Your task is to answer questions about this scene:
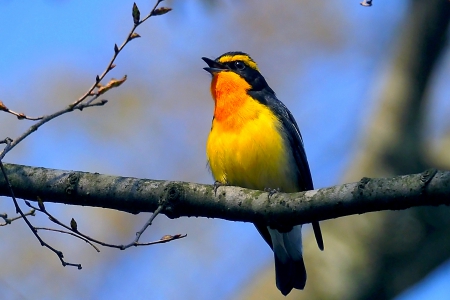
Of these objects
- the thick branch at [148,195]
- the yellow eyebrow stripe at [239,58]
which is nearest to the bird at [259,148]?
the yellow eyebrow stripe at [239,58]

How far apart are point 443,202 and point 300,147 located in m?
3.37

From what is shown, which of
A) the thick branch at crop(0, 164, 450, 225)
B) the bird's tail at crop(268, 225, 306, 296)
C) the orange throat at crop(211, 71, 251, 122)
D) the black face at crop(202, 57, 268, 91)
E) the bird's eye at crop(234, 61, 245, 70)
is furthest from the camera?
the bird's eye at crop(234, 61, 245, 70)

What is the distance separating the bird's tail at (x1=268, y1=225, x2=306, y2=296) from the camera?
7.16m

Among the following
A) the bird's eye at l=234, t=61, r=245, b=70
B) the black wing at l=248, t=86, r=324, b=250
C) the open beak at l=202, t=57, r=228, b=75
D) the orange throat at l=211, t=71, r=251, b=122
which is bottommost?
the black wing at l=248, t=86, r=324, b=250

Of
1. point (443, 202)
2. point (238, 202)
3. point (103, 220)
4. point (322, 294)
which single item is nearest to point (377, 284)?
point (322, 294)

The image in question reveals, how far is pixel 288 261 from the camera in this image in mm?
7320

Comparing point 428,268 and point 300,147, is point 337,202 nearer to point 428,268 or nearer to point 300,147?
point 300,147

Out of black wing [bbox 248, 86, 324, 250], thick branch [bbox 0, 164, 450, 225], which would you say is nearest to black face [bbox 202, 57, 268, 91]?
black wing [bbox 248, 86, 324, 250]

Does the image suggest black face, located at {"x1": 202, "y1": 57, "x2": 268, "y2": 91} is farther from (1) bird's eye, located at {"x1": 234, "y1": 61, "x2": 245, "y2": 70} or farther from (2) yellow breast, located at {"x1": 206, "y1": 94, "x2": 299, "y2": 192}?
(2) yellow breast, located at {"x1": 206, "y1": 94, "x2": 299, "y2": 192}

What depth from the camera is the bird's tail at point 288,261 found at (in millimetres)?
7164

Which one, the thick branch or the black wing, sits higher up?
the thick branch

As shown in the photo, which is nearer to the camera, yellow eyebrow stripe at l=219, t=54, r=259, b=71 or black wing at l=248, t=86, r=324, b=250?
black wing at l=248, t=86, r=324, b=250

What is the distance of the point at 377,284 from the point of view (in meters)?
7.25

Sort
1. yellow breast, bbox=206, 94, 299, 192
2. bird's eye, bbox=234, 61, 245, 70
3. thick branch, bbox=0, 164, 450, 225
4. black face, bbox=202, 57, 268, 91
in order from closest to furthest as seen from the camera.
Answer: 1. thick branch, bbox=0, 164, 450, 225
2. yellow breast, bbox=206, 94, 299, 192
3. black face, bbox=202, 57, 268, 91
4. bird's eye, bbox=234, 61, 245, 70
